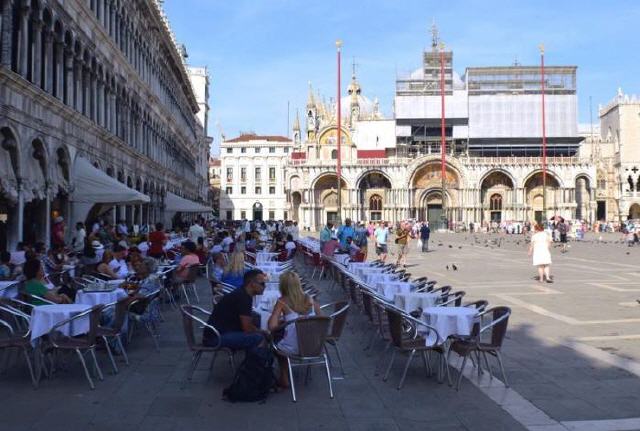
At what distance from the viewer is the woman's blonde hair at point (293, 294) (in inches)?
263

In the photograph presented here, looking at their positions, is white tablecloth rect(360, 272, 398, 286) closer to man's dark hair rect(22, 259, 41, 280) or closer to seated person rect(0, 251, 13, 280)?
man's dark hair rect(22, 259, 41, 280)

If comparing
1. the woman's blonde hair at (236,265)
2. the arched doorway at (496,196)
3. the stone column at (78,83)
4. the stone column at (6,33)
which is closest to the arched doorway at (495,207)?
the arched doorway at (496,196)

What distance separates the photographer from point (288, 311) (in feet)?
21.9

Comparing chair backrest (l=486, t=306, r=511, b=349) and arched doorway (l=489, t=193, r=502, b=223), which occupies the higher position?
arched doorway (l=489, t=193, r=502, b=223)

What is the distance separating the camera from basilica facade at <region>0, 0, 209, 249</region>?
1586 cm

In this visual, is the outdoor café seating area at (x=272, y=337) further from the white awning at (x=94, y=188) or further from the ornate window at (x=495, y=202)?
the ornate window at (x=495, y=202)

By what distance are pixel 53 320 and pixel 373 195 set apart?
66.7m

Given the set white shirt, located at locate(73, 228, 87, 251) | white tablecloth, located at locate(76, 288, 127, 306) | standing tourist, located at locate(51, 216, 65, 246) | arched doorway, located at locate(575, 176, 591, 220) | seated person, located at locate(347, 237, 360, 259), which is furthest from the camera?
arched doorway, located at locate(575, 176, 591, 220)

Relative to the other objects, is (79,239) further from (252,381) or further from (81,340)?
(252,381)

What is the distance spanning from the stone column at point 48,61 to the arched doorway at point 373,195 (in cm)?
5493

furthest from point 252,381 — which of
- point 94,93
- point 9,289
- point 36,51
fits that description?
point 94,93

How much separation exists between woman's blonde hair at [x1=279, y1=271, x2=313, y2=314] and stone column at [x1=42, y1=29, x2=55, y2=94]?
14.2 metres

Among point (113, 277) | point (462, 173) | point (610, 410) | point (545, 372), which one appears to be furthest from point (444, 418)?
point (462, 173)

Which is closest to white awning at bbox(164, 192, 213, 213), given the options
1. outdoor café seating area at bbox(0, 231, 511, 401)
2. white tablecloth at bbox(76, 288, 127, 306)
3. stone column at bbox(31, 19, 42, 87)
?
stone column at bbox(31, 19, 42, 87)
